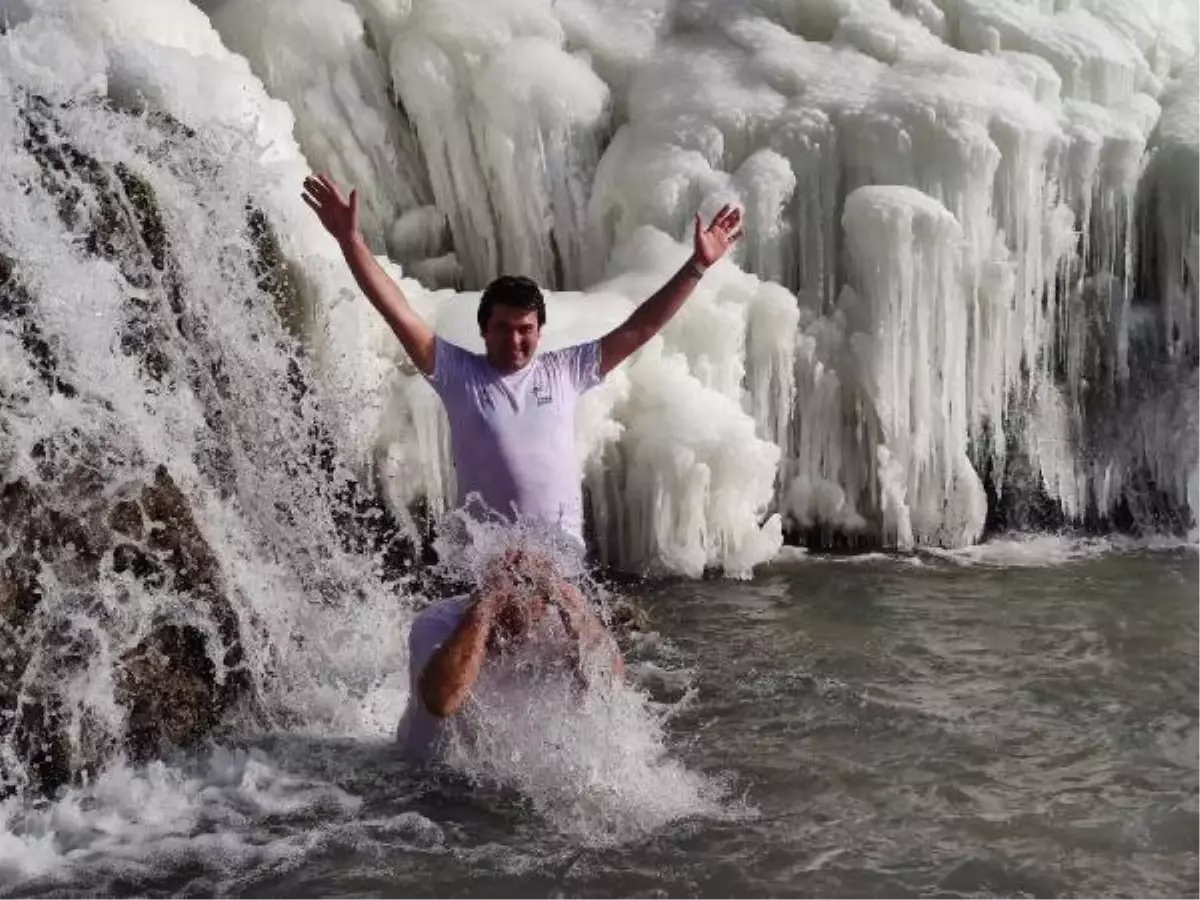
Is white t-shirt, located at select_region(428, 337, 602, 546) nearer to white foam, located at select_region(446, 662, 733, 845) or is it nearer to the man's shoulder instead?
the man's shoulder

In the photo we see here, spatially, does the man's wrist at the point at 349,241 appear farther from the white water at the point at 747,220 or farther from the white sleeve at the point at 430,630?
the white water at the point at 747,220

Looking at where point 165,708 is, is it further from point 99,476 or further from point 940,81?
point 940,81

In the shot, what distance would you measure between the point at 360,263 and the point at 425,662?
1124 millimetres

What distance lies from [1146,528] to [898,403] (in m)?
1.75

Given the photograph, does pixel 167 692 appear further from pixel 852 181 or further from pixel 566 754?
pixel 852 181

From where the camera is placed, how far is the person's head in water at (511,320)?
3.89m

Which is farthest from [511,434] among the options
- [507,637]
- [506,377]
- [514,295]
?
[507,637]

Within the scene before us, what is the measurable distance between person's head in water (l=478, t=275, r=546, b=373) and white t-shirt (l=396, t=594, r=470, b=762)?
2.27 feet

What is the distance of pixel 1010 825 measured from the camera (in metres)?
3.67

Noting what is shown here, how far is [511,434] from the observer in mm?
3961

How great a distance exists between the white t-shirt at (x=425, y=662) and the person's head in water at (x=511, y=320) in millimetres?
693

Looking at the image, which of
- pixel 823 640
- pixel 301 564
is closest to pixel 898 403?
pixel 823 640

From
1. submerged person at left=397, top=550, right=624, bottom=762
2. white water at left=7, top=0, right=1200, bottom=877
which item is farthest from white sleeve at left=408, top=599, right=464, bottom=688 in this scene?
white water at left=7, top=0, right=1200, bottom=877

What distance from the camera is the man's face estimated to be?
12.9 ft
